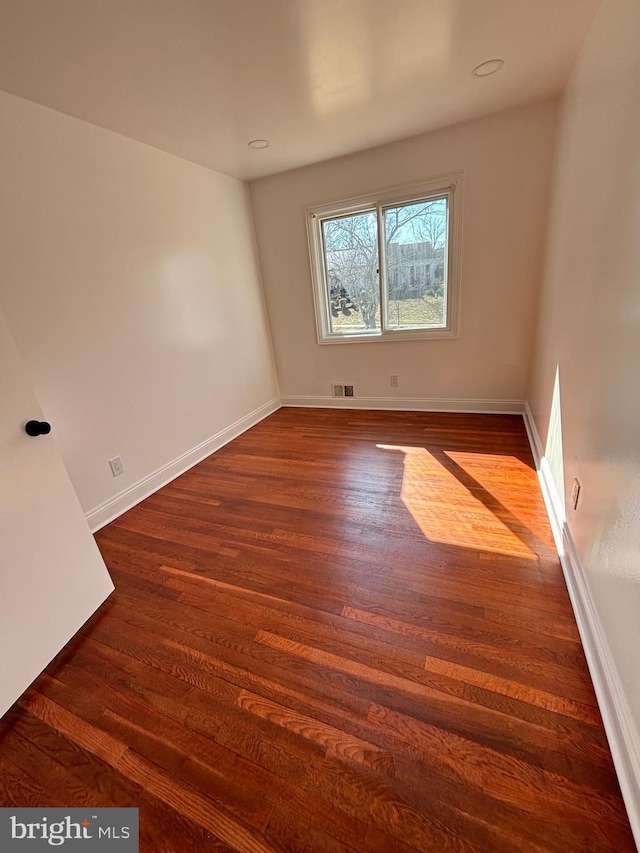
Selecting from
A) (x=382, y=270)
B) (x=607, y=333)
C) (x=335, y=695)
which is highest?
(x=382, y=270)

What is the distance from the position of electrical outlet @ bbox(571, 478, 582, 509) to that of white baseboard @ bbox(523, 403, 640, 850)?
0.46ft

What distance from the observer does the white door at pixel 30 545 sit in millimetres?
1235

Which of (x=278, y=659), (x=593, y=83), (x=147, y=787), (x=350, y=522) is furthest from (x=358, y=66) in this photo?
(x=147, y=787)

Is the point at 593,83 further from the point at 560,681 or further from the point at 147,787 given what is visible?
the point at 147,787

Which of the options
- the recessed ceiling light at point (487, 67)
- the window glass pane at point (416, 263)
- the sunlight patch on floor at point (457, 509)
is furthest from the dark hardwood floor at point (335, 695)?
the recessed ceiling light at point (487, 67)

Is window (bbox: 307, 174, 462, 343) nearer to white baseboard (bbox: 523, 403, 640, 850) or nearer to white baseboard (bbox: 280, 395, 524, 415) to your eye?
white baseboard (bbox: 280, 395, 524, 415)

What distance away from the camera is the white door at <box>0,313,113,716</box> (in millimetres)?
1235

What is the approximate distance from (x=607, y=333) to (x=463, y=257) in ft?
7.01

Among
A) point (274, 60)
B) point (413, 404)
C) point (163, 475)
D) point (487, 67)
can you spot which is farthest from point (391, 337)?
point (163, 475)

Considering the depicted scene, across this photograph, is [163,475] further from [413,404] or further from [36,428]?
[413,404]

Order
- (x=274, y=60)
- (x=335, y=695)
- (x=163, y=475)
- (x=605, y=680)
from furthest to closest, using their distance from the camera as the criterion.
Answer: (x=163, y=475), (x=274, y=60), (x=335, y=695), (x=605, y=680)

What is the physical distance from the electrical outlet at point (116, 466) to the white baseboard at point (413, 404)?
222cm

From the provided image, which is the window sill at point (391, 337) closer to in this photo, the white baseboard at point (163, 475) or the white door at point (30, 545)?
the white baseboard at point (163, 475)

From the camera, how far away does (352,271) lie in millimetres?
3582
